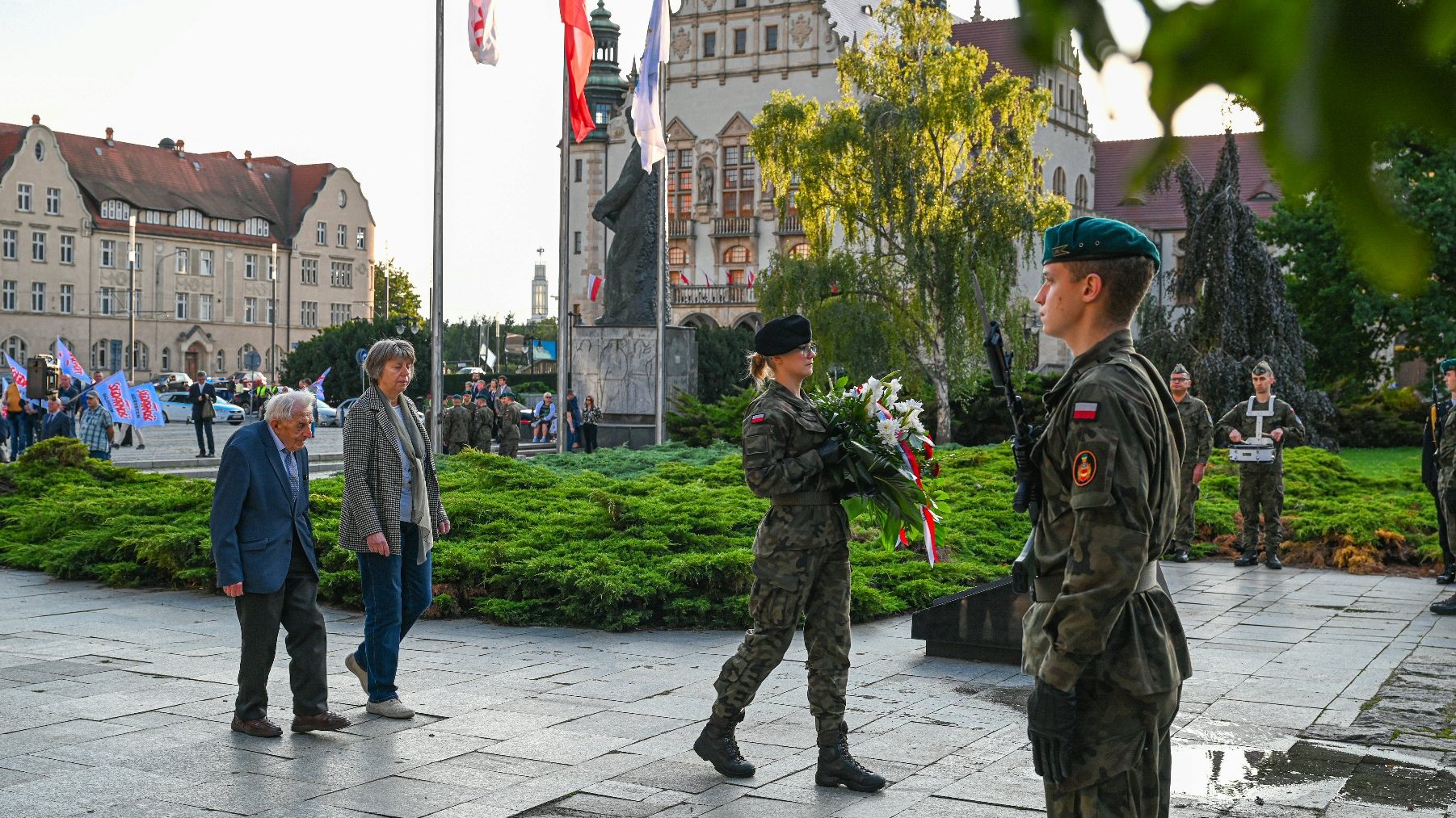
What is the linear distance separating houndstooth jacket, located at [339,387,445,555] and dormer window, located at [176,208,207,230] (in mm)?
89673

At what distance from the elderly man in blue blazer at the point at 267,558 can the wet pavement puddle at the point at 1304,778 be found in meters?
3.82

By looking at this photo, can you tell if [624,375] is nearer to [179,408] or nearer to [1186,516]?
[1186,516]

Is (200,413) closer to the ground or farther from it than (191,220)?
closer to the ground

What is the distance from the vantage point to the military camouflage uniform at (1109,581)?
323 centimetres

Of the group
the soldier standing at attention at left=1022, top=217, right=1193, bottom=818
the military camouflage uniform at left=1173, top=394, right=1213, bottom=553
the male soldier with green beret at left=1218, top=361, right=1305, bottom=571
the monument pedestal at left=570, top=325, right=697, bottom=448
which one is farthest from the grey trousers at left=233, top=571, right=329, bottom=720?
the monument pedestal at left=570, top=325, right=697, bottom=448

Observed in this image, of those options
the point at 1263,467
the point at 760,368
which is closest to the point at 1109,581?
the point at 760,368

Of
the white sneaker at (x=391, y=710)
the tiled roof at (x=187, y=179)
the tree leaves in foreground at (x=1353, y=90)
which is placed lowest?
the white sneaker at (x=391, y=710)

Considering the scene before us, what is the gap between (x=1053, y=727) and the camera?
3238 mm

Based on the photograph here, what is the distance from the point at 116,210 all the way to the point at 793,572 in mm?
89731

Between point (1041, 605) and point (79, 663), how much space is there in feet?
22.5

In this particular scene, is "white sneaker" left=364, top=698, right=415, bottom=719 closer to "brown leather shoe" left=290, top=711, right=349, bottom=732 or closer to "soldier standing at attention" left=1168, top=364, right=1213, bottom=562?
"brown leather shoe" left=290, top=711, right=349, bottom=732

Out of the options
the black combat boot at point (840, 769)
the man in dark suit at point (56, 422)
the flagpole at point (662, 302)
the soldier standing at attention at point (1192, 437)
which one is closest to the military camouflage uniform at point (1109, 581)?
the black combat boot at point (840, 769)

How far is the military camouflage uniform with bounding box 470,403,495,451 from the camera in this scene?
86.2ft

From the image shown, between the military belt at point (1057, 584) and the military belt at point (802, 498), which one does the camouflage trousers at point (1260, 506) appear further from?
the military belt at point (1057, 584)
